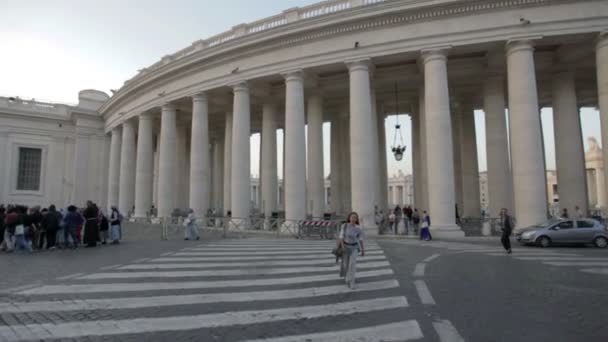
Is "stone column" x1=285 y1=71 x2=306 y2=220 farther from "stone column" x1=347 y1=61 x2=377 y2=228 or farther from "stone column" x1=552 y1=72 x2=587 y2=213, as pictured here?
"stone column" x1=552 y1=72 x2=587 y2=213

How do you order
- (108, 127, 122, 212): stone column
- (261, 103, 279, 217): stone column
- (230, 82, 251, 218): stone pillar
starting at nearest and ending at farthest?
(230, 82, 251, 218): stone pillar, (261, 103, 279, 217): stone column, (108, 127, 122, 212): stone column

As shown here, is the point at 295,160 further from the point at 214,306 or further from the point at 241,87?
the point at 214,306

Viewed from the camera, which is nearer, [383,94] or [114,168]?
[383,94]

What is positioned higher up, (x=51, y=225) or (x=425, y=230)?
(x=51, y=225)

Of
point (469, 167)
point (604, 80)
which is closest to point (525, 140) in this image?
point (604, 80)

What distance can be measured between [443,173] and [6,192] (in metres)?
40.9

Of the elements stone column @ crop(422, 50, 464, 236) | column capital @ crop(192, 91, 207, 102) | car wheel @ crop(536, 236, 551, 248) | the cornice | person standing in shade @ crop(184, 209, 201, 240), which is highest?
the cornice

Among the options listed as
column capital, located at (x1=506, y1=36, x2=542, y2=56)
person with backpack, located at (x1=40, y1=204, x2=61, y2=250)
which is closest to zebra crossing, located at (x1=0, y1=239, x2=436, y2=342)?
person with backpack, located at (x1=40, y1=204, x2=61, y2=250)

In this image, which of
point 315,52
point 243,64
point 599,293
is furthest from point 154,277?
point 243,64

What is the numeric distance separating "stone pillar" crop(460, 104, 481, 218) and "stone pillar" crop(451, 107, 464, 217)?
1.55 feet

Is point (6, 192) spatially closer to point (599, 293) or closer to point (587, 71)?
point (599, 293)

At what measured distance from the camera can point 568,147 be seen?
23.1 m

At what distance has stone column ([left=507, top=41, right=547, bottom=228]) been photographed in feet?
61.5

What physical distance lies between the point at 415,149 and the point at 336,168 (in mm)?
6484
